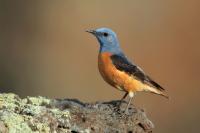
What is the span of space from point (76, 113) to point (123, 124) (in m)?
0.56

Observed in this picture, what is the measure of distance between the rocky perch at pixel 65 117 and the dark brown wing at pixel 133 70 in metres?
1.58

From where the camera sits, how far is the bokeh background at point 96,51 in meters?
18.9

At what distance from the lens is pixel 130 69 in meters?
11.0

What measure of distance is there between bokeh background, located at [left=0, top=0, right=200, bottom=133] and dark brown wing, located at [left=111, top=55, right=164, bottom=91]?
6.41 meters

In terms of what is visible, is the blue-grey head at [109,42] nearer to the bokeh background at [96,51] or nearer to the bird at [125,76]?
the bird at [125,76]

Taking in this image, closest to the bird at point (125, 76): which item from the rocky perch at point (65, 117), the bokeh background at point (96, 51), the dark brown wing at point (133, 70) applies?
the dark brown wing at point (133, 70)

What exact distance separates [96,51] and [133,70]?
10.1 metres

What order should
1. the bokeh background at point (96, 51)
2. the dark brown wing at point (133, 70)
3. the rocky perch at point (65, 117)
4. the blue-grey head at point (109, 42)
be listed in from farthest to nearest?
the bokeh background at point (96, 51)
the blue-grey head at point (109, 42)
the dark brown wing at point (133, 70)
the rocky perch at point (65, 117)

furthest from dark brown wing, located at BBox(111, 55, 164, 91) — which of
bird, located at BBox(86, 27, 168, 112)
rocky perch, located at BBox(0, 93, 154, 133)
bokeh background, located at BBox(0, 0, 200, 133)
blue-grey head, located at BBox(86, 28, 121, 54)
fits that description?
bokeh background, located at BBox(0, 0, 200, 133)

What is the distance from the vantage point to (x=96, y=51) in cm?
2102

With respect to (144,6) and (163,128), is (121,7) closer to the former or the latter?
(144,6)

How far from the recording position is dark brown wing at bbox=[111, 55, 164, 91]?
10.8 metres

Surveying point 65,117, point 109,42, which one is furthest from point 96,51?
point 65,117

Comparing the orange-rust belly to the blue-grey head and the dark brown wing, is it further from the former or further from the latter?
the blue-grey head
